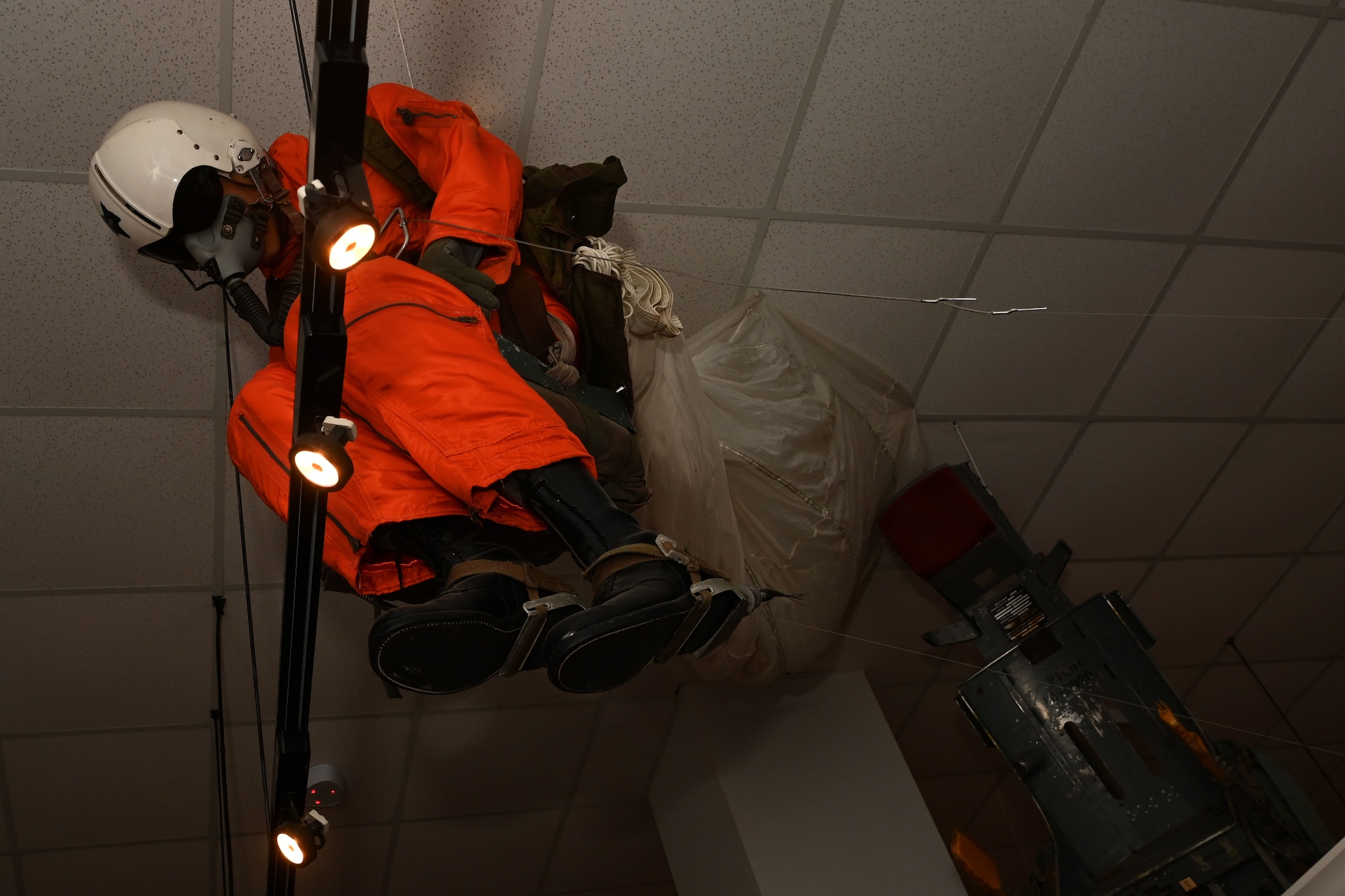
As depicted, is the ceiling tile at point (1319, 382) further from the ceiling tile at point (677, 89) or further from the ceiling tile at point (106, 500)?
the ceiling tile at point (106, 500)

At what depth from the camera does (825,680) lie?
298cm

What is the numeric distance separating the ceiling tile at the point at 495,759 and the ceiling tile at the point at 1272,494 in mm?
1759

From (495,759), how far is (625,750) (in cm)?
36

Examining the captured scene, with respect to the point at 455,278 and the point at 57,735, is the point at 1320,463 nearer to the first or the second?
the point at 455,278

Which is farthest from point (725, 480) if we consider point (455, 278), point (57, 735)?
point (57, 735)

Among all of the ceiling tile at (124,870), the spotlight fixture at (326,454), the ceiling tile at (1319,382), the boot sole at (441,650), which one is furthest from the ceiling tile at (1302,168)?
the ceiling tile at (124,870)

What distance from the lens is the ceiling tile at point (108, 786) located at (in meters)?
2.57

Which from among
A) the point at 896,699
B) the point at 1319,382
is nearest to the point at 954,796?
the point at 896,699

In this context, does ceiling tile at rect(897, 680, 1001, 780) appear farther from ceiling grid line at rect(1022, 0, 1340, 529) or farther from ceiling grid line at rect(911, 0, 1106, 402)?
ceiling grid line at rect(911, 0, 1106, 402)

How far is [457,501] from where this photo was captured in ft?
4.81

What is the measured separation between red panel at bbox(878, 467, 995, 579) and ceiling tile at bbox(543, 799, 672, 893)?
Result: 125cm

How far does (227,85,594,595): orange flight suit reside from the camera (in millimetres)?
1354

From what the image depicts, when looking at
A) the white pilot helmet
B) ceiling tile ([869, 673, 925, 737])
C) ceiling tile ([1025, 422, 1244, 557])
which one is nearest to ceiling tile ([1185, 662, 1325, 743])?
ceiling tile ([1025, 422, 1244, 557])

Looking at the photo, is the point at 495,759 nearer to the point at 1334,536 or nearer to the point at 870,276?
the point at 870,276
